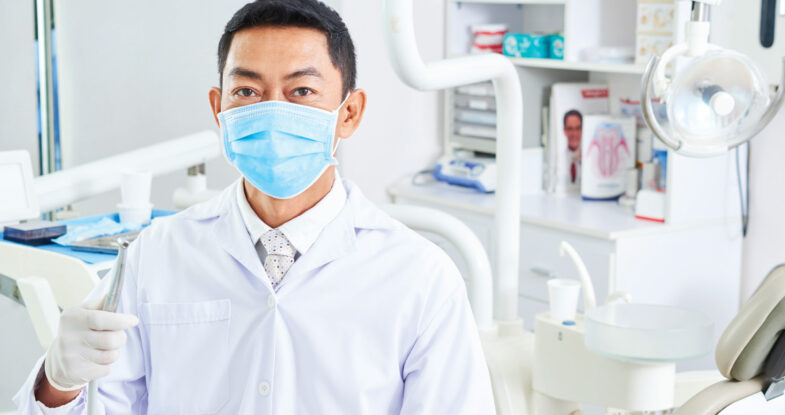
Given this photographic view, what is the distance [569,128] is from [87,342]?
249cm

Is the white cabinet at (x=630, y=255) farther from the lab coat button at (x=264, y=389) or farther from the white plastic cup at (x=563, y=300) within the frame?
the lab coat button at (x=264, y=389)

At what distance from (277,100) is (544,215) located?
1975 mm

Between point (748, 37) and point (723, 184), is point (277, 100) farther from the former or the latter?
point (723, 184)

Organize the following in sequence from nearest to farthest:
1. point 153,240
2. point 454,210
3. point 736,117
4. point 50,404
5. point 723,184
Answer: point 50,404 → point 153,240 → point 736,117 → point 723,184 → point 454,210

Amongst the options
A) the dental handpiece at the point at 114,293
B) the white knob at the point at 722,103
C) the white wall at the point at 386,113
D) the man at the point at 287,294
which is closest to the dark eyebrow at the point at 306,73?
the man at the point at 287,294

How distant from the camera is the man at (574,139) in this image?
3.38m

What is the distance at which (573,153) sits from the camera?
3.44 meters

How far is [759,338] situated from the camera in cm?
167

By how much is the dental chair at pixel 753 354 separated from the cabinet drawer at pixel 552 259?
111cm

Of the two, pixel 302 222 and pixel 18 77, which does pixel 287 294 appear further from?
pixel 18 77

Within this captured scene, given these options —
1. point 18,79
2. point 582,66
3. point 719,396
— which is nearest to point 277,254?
point 719,396

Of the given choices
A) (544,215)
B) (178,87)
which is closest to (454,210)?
(544,215)

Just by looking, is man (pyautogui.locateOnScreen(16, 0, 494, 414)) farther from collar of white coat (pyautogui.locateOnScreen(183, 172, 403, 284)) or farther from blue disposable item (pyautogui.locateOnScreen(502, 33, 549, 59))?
blue disposable item (pyautogui.locateOnScreen(502, 33, 549, 59))

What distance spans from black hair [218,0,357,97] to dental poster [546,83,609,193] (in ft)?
7.15
